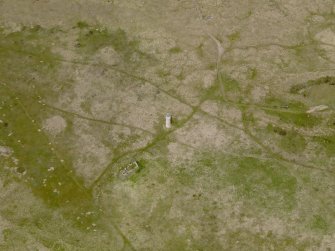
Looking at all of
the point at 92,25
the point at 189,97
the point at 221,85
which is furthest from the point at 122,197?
the point at 92,25

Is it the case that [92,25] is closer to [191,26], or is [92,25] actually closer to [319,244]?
[191,26]

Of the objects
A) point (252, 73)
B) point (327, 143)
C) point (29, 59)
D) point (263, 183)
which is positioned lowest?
point (263, 183)

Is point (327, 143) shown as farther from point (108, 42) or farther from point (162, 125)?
point (108, 42)

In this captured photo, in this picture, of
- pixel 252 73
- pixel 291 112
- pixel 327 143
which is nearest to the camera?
pixel 327 143

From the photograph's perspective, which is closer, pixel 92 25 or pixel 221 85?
pixel 221 85

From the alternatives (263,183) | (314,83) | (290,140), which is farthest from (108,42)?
(263,183)

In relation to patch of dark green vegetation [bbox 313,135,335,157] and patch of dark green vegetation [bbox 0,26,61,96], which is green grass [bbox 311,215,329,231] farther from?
patch of dark green vegetation [bbox 0,26,61,96]
